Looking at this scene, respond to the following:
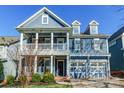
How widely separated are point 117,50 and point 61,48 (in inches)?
316

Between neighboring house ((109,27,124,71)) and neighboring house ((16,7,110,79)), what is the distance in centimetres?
206

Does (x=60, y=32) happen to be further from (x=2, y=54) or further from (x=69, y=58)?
(x=2, y=54)

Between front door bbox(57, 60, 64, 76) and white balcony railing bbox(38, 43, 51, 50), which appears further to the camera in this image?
front door bbox(57, 60, 64, 76)

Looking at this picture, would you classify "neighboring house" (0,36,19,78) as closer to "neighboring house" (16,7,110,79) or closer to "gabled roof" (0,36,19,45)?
"gabled roof" (0,36,19,45)

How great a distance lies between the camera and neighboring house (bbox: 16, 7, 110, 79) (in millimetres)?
25641

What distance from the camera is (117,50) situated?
3103cm

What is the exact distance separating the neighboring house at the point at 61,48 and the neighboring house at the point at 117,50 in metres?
2.06

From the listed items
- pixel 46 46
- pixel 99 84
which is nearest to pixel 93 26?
pixel 46 46

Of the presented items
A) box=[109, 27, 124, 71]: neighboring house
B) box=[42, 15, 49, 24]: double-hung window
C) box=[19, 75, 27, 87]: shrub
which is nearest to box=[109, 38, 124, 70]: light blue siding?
box=[109, 27, 124, 71]: neighboring house

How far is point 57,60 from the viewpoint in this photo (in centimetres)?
2736

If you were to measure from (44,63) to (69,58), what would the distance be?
2666 millimetres

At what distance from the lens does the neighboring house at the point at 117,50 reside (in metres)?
29.5

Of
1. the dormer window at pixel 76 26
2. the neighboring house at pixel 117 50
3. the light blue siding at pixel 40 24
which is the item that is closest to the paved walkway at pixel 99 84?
the light blue siding at pixel 40 24

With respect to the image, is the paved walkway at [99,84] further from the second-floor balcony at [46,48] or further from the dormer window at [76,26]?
the dormer window at [76,26]
